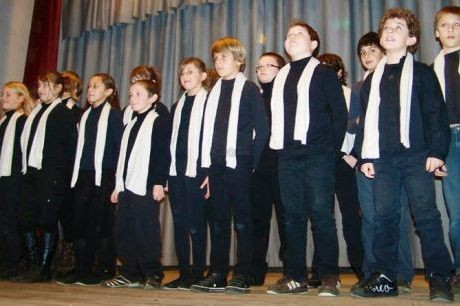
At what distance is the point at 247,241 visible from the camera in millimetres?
2693

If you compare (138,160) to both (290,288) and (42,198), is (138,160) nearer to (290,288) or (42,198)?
(42,198)

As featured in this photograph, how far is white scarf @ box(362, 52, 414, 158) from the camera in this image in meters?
2.37

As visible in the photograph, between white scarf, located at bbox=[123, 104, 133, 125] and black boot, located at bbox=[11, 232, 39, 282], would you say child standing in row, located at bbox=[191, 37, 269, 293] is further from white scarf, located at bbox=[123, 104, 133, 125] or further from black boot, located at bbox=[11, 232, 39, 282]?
black boot, located at bbox=[11, 232, 39, 282]

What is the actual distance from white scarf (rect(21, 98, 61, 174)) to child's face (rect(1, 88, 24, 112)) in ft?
1.01

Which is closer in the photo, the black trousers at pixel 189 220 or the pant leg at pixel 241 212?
the pant leg at pixel 241 212

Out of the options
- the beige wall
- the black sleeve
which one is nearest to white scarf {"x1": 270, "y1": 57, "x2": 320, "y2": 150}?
the black sleeve

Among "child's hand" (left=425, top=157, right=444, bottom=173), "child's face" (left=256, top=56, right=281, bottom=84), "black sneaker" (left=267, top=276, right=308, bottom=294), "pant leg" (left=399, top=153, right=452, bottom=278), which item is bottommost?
"black sneaker" (left=267, top=276, right=308, bottom=294)

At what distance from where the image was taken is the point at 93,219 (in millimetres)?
3293

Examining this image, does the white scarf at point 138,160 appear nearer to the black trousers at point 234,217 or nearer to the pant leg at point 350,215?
the black trousers at point 234,217

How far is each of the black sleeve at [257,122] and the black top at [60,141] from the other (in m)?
1.55

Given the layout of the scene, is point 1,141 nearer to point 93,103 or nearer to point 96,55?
point 93,103

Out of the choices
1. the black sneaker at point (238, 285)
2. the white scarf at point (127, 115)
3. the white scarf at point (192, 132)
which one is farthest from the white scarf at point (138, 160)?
the black sneaker at point (238, 285)

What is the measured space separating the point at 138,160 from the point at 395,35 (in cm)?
170

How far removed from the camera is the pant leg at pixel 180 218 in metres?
2.98
